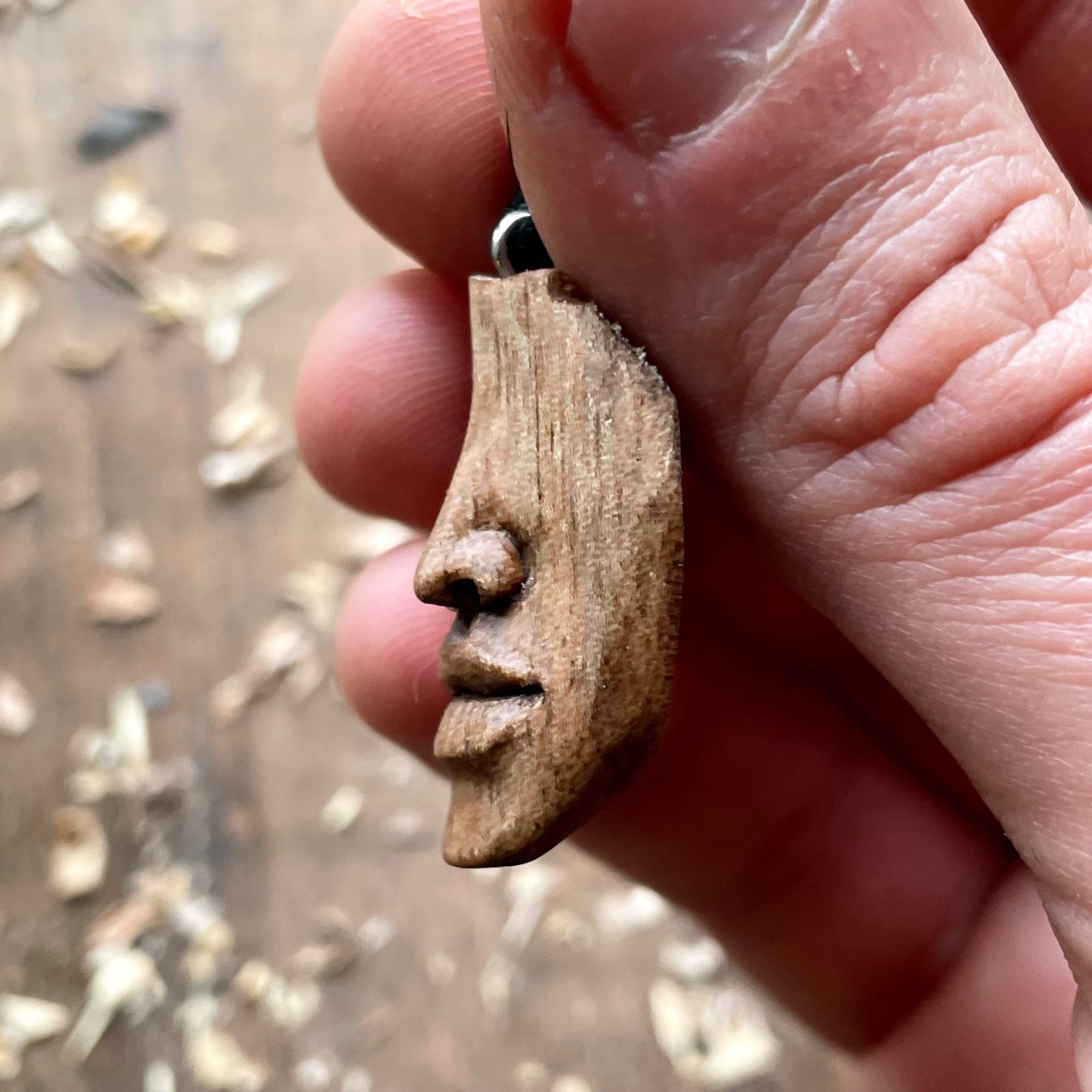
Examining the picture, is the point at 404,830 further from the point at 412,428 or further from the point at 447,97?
the point at 447,97

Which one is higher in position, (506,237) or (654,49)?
(654,49)

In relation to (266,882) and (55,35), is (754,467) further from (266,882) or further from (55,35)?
(55,35)

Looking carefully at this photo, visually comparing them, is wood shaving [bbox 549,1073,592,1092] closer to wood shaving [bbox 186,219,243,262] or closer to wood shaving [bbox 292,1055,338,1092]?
wood shaving [bbox 292,1055,338,1092]

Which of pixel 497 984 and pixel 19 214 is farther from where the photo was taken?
pixel 19 214

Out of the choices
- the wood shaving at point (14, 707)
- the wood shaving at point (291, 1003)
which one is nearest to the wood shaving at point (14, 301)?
the wood shaving at point (14, 707)

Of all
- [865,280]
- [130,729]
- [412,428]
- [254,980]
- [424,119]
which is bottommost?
[254,980]

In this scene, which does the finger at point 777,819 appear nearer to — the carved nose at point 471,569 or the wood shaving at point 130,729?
the carved nose at point 471,569

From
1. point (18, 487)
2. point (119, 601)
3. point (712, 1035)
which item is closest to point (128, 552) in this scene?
point (119, 601)
